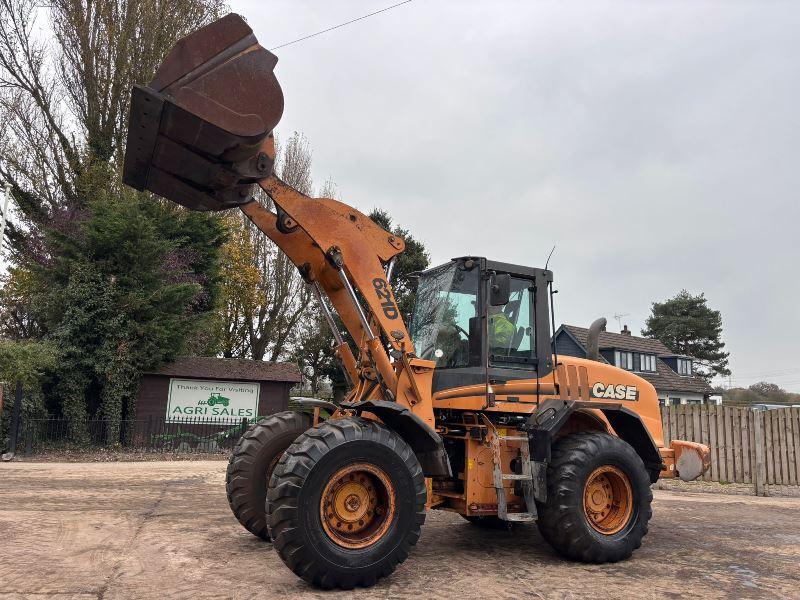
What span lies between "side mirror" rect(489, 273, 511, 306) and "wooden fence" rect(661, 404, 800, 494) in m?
9.04

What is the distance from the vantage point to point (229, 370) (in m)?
21.2

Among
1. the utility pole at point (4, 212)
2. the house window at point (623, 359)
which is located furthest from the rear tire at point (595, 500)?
the house window at point (623, 359)

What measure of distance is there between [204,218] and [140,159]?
772 inches

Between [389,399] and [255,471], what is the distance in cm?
154

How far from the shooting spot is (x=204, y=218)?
23.8m

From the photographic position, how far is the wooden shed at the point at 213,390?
19844mm

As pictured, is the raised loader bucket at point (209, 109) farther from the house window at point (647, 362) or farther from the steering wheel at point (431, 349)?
the house window at point (647, 362)

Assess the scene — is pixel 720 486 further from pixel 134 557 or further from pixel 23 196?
pixel 23 196

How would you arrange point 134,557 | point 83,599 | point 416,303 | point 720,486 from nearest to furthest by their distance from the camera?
1. point 83,599
2. point 134,557
3. point 416,303
4. point 720,486

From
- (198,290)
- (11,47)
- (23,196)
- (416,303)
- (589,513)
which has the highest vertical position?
(11,47)

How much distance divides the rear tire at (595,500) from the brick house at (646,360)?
92.9 ft

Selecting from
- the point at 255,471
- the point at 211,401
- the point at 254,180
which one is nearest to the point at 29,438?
the point at 211,401

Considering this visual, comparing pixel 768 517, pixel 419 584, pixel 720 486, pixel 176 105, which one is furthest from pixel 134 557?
pixel 720 486

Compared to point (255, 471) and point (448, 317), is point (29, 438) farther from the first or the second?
point (448, 317)
